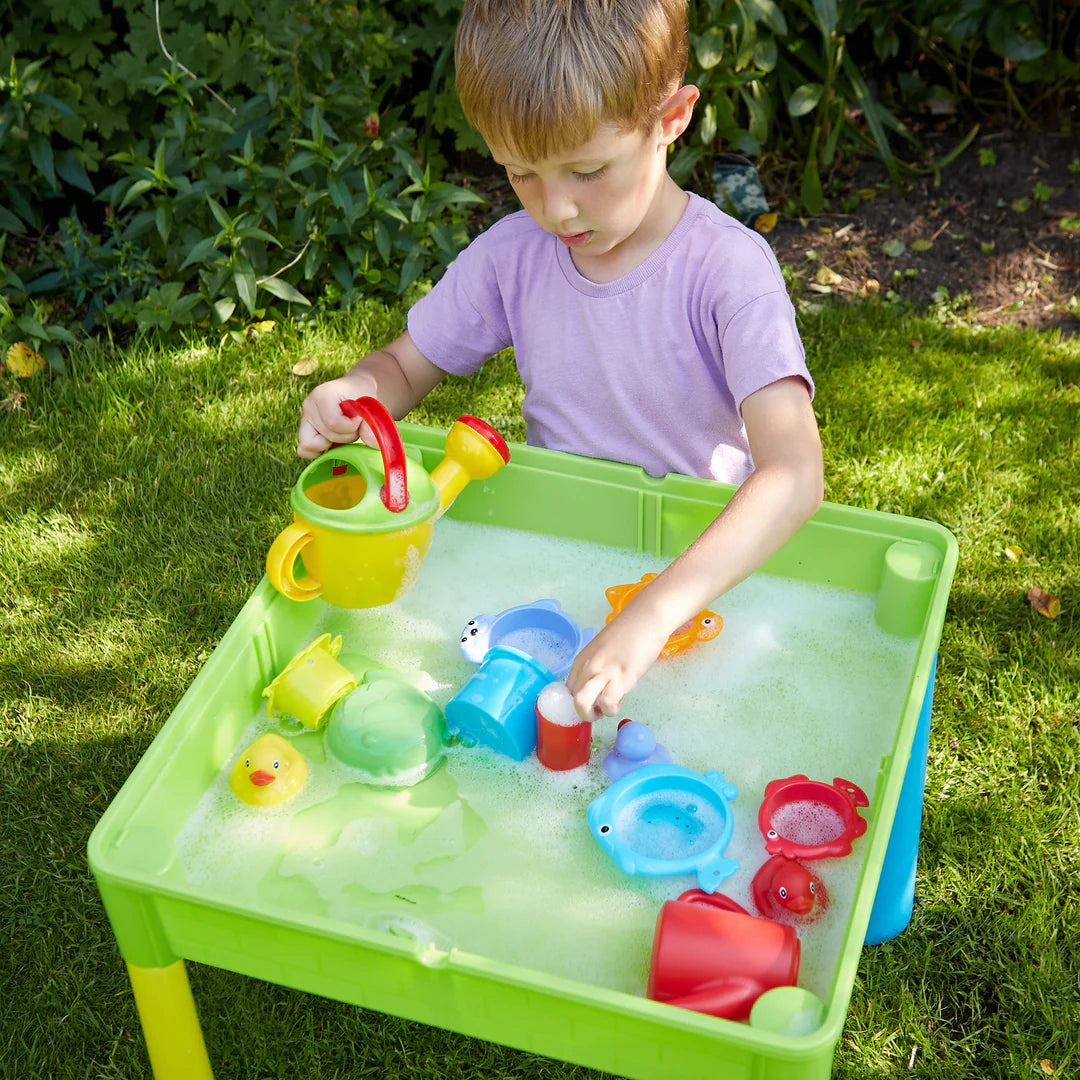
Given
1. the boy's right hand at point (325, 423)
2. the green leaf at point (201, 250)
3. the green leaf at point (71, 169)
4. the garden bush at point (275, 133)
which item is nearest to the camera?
the boy's right hand at point (325, 423)

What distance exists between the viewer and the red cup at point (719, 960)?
0.89 metres

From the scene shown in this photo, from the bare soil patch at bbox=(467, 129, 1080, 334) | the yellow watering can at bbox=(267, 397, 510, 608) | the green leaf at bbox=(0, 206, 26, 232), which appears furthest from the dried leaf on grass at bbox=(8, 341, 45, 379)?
the yellow watering can at bbox=(267, 397, 510, 608)

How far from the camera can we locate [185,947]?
100 centimetres

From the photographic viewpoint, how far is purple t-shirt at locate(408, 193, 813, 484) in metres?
1.37

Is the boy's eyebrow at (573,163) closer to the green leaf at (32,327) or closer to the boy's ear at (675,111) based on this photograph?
the boy's ear at (675,111)

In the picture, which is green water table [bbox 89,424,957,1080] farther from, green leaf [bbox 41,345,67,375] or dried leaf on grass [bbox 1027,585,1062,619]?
green leaf [bbox 41,345,67,375]

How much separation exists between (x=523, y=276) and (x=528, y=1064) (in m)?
0.88

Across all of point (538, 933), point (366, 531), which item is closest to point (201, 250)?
point (366, 531)

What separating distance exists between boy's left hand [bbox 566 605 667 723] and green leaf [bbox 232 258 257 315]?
1.53 m

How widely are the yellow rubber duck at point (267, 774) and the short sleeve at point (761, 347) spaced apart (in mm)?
574

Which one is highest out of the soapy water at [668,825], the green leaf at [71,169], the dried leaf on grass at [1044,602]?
the soapy water at [668,825]

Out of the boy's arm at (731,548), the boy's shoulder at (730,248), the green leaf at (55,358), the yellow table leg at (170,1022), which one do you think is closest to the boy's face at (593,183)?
the boy's shoulder at (730,248)

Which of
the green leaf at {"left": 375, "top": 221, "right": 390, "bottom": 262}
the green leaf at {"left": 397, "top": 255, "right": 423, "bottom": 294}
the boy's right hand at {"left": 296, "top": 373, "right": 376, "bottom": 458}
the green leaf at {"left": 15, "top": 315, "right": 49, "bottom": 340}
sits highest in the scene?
the boy's right hand at {"left": 296, "top": 373, "right": 376, "bottom": 458}

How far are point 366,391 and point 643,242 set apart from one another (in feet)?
1.15
